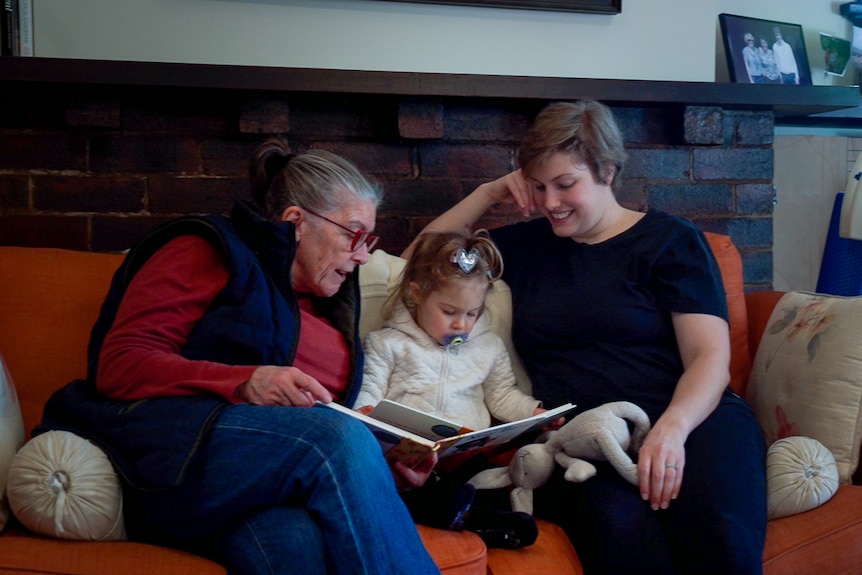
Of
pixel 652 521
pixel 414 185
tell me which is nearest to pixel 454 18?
pixel 414 185

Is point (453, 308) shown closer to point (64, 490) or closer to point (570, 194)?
point (570, 194)

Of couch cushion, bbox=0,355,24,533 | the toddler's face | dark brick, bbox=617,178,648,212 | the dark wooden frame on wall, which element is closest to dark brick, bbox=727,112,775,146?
dark brick, bbox=617,178,648,212

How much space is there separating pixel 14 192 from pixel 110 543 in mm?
1170

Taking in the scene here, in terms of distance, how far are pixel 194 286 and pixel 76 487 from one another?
1.26ft

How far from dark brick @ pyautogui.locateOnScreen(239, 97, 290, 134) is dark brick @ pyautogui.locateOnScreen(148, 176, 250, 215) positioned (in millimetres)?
Result: 142

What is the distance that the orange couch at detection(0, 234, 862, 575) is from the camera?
1273mm

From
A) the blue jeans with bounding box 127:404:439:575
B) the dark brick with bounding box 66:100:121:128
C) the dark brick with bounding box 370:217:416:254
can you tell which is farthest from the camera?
the dark brick with bounding box 370:217:416:254

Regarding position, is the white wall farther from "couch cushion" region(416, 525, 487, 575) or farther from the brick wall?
"couch cushion" region(416, 525, 487, 575)

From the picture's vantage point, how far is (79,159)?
7.14ft

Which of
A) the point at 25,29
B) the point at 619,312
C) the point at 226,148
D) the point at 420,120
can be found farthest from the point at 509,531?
the point at 25,29

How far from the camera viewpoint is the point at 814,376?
1.76m

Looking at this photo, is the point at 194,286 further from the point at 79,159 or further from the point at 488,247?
the point at 79,159

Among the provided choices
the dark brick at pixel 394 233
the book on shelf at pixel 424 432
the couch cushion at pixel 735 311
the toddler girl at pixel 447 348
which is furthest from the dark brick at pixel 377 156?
the book on shelf at pixel 424 432

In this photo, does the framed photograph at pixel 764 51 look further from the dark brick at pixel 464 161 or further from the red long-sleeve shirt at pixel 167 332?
the red long-sleeve shirt at pixel 167 332
